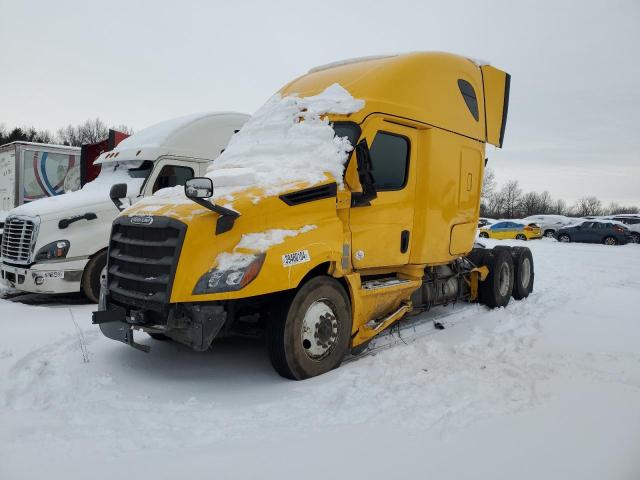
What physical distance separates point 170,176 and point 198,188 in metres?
5.10

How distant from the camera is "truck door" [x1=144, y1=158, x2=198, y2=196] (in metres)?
8.48

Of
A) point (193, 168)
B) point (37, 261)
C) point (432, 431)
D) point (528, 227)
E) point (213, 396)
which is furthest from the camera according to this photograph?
point (528, 227)

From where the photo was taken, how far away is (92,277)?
25.8 feet

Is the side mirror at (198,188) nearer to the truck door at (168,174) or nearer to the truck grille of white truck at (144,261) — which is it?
the truck grille of white truck at (144,261)

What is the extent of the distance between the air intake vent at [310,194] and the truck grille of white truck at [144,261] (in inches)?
39.1

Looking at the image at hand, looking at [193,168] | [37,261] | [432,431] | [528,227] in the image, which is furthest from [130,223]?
[528,227]

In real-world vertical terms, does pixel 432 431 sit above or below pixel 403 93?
below

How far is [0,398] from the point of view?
3865 millimetres

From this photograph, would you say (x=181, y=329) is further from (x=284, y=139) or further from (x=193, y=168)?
(x=193, y=168)

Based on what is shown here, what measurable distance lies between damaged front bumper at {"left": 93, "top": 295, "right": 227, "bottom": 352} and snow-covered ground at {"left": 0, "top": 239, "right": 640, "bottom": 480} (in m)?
0.47

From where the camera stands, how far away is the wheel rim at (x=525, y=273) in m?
9.09

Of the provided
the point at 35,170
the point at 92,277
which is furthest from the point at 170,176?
the point at 35,170

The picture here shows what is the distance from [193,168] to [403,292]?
196 inches

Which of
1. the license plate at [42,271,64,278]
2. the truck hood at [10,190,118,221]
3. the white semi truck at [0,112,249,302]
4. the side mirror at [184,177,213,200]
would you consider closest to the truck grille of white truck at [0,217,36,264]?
the white semi truck at [0,112,249,302]
